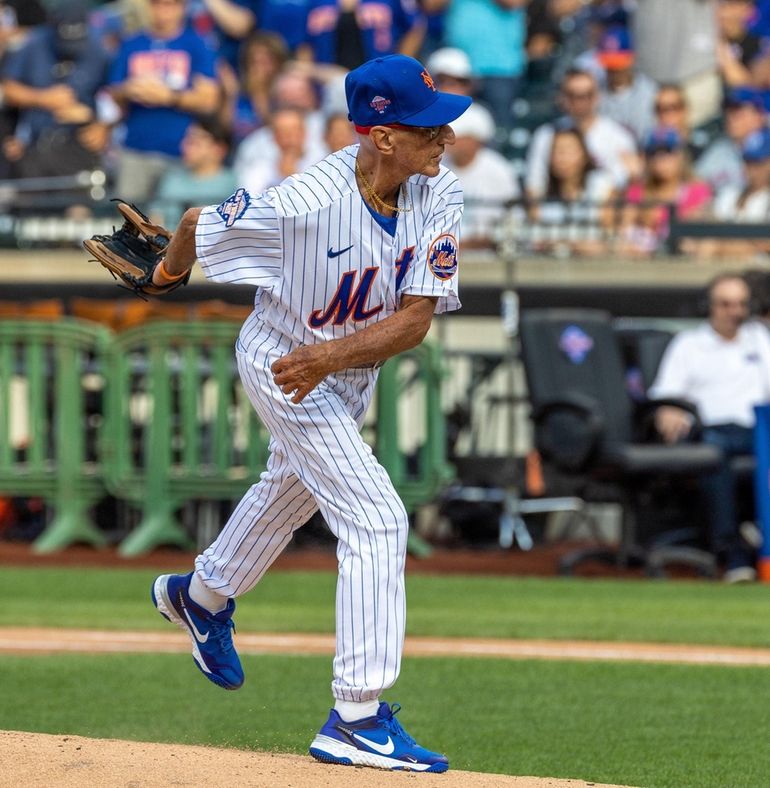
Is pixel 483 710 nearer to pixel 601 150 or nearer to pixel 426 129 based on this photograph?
pixel 426 129

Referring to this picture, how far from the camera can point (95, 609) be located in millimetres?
9289

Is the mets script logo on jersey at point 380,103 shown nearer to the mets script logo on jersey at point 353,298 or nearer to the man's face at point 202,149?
the mets script logo on jersey at point 353,298

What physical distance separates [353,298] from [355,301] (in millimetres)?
12

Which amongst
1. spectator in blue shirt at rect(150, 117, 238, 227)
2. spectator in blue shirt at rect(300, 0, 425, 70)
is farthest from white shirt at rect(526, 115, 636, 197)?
spectator in blue shirt at rect(150, 117, 238, 227)

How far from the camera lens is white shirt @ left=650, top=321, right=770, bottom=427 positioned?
1103cm

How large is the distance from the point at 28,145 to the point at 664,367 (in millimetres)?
7166

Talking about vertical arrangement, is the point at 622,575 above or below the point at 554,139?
below

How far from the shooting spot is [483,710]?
20.9ft

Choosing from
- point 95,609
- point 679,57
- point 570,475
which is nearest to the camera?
point 95,609

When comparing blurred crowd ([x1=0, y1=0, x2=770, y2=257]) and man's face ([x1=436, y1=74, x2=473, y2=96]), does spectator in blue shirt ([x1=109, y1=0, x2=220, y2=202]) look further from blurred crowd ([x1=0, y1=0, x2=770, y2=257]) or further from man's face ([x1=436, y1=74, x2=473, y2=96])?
man's face ([x1=436, y1=74, x2=473, y2=96])

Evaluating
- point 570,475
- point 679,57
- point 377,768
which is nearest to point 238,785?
point 377,768

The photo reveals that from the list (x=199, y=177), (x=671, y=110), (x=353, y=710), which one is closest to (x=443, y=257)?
(x=353, y=710)

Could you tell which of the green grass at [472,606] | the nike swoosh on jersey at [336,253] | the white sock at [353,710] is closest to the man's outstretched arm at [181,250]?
the nike swoosh on jersey at [336,253]

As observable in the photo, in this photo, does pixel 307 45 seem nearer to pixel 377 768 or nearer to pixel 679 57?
pixel 679 57
